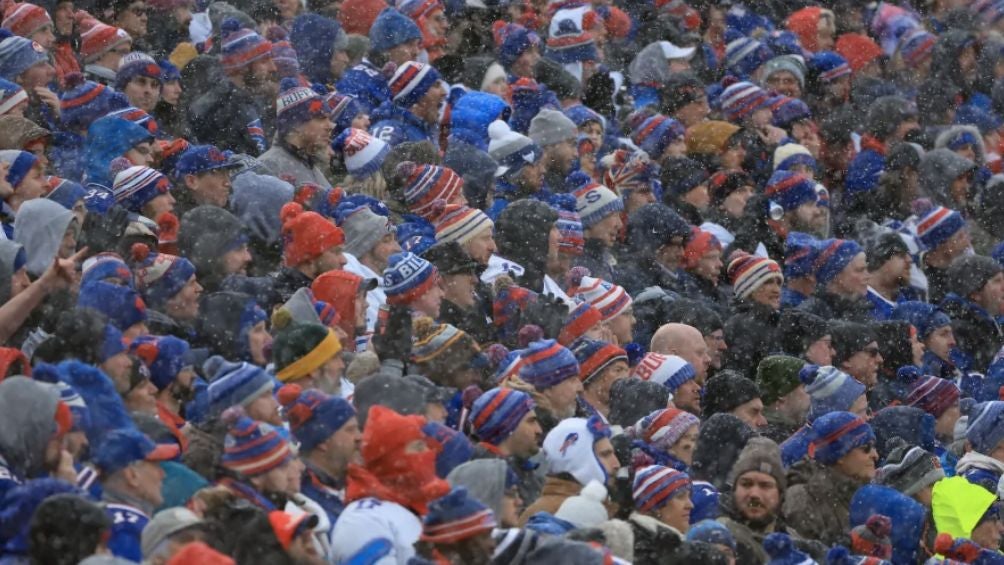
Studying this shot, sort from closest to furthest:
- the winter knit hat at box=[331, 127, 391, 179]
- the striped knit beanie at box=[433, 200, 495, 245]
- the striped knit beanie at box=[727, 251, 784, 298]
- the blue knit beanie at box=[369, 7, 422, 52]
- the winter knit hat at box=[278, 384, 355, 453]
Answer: the winter knit hat at box=[278, 384, 355, 453] → the striped knit beanie at box=[433, 200, 495, 245] → the winter knit hat at box=[331, 127, 391, 179] → the striped knit beanie at box=[727, 251, 784, 298] → the blue knit beanie at box=[369, 7, 422, 52]

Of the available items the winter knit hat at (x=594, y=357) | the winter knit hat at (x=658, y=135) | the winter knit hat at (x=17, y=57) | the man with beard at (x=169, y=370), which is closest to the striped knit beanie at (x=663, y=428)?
the winter knit hat at (x=594, y=357)

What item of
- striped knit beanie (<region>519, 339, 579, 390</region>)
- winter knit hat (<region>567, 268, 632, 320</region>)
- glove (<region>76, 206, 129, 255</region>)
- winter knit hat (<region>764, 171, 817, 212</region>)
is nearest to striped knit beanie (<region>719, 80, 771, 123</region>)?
winter knit hat (<region>764, 171, 817, 212</region>)

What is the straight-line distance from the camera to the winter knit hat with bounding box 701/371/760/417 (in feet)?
44.9

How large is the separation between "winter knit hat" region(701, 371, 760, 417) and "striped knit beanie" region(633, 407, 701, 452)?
1.24 meters

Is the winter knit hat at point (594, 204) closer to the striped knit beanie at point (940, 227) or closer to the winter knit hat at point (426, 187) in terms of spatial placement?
the winter knit hat at point (426, 187)

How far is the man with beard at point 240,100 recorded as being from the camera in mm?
15477

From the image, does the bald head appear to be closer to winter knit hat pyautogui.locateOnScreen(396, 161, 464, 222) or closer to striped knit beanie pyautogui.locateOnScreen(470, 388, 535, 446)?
winter knit hat pyautogui.locateOnScreen(396, 161, 464, 222)

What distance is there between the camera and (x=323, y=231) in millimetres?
12938

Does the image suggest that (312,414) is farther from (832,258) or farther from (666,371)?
(832,258)

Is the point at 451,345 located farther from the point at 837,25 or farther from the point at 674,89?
the point at 837,25

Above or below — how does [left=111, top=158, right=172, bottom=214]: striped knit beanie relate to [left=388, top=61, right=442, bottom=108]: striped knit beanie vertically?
above

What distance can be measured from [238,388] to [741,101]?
9234 mm

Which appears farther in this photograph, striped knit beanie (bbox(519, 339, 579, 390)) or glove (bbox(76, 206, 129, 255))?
glove (bbox(76, 206, 129, 255))

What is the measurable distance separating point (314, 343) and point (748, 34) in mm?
10660
